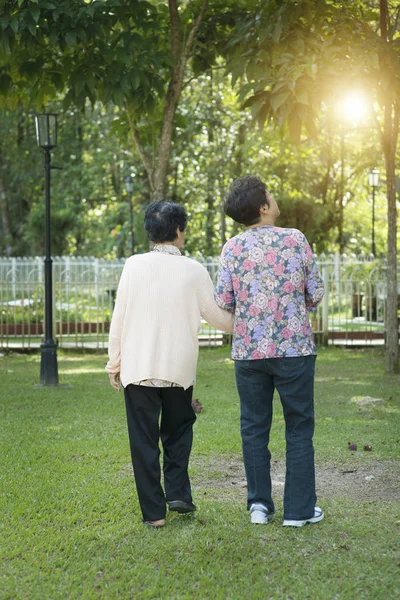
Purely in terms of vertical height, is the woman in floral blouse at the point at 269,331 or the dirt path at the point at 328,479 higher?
the woman in floral blouse at the point at 269,331

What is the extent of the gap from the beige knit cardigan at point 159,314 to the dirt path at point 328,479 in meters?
1.24

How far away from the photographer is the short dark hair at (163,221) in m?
4.94

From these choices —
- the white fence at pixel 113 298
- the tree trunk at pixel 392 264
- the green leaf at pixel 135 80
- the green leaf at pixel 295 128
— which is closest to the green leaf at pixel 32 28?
the green leaf at pixel 135 80

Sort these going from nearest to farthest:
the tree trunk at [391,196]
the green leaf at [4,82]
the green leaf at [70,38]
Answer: the green leaf at [70,38]
the green leaf at [4,82]
the tree trunk at [391,196]

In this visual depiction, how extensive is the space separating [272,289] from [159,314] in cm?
62

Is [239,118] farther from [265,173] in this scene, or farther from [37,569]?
[37,569]

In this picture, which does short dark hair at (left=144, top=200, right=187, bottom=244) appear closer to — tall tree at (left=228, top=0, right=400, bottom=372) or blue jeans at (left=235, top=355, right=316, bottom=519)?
blue jeans at (left=235, top=355, right=316, bottom=519)

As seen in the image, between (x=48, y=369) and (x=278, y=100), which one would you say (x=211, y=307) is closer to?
(x=278, y=100)

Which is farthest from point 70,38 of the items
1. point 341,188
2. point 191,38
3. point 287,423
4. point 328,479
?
point 341,188

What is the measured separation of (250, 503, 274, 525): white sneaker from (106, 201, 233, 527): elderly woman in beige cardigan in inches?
19.0

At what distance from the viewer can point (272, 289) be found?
4.78 meters

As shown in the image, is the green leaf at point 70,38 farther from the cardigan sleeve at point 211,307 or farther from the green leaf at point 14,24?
the cardigan sleeve at point 211,307

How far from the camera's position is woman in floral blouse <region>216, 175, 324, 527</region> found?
4777 mm

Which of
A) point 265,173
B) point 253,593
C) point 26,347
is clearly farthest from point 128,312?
point 265,173
